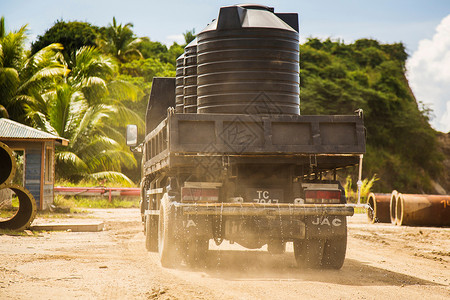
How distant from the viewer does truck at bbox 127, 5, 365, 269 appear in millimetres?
7473

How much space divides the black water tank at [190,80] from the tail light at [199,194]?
7.77 feet

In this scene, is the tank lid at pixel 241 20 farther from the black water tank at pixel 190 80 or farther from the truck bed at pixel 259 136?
the truck bed at pixel 259 136

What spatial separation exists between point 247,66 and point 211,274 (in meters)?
3.04

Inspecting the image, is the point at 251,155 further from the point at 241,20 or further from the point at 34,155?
the point at 34,155

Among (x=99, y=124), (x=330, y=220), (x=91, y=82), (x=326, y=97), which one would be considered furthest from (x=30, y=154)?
(x=326, y=97)

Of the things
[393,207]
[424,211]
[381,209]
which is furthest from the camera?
[381,209]

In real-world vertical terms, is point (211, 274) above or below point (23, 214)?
below

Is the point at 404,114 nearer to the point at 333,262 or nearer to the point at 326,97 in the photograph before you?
the point at 326,97

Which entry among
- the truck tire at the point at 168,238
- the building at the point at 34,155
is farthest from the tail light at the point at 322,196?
the building at the point at 34,155

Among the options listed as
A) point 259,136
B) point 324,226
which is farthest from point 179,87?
point 324,226

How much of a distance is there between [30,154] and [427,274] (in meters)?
16.1

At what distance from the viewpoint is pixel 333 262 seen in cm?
827

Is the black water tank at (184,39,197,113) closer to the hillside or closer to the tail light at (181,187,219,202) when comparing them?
the tail light at (181,187,219,202)

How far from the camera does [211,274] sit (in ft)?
25.1
